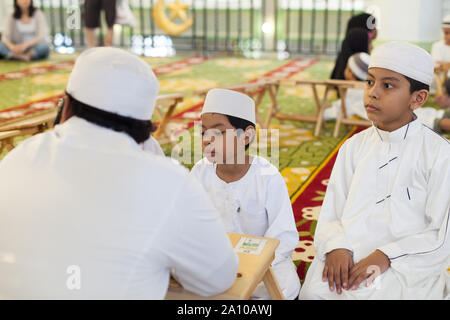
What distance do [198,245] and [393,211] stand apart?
3.46 feet

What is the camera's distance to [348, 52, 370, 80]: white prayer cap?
5250 mm

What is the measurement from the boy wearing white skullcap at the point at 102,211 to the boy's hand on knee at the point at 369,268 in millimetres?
774

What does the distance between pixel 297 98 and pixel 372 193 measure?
4.89 metres

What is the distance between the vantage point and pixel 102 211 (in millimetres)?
1276

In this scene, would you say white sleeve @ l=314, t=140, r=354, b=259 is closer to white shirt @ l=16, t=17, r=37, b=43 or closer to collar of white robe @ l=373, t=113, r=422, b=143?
collar of white robe @ l=373, t=113, r=422, b=143

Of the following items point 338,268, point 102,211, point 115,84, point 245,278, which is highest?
point 115,84

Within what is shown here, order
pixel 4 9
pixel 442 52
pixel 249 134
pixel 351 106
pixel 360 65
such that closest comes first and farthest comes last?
pixel 249 134 → pixel 360 65 → pixel 351 106 → pixel 442 52 → pixel 4 9

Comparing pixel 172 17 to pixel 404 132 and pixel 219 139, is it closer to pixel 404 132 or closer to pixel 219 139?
pixel 219 139

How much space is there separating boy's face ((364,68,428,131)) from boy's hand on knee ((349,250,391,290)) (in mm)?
512


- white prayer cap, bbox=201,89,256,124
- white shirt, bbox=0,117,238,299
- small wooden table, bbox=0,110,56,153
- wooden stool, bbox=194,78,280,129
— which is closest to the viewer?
white shirt, bbox=0,117,238,299

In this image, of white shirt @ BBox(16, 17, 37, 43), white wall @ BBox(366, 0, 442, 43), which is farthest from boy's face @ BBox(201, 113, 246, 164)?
white shirt @ BBox(16, 17, 37, 43)

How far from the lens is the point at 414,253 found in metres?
2.02

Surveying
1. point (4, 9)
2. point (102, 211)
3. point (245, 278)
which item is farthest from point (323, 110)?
point (4, 9)

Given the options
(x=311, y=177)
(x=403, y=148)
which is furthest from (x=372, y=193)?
(x=311, y=177)
